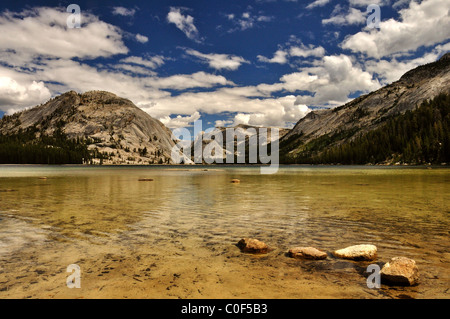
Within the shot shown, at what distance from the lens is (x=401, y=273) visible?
7.62m

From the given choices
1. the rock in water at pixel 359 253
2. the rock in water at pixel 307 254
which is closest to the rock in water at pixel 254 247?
the rock in water at pixel 307 254

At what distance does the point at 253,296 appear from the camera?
706 centimetres

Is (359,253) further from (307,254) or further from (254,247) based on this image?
(254,247)

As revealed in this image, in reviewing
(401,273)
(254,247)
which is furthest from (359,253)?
(254,247)

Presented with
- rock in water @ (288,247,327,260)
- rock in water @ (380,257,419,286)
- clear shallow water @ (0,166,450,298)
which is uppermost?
rock in water @ (380,257,419,286)

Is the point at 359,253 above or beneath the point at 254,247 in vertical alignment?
above

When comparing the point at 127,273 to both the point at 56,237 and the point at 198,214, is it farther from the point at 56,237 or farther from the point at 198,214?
the point at 198,214

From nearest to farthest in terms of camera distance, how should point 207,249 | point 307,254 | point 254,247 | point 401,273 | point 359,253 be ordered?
point 401,273, point 359,253, point 307,254, point 254,247, point 207,249

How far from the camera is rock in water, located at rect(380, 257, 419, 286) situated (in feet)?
24.7

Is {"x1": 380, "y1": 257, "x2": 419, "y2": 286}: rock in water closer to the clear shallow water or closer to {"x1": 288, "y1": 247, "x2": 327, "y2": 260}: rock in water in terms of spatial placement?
the clear shallow water

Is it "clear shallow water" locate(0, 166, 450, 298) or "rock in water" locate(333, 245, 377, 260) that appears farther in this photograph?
"rock in water" locate(333, 245, 377, 260)

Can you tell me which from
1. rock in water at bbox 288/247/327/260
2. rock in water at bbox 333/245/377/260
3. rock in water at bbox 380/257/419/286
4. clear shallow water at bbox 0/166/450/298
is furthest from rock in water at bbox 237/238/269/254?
rock in water at bbox 380/257/419/286

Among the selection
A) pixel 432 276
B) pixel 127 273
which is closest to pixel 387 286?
pixel 432 276

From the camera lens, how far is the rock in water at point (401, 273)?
24.7 ft
